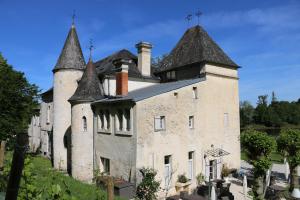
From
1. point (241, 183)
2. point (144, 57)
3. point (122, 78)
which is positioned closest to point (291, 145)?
point (241, 183)

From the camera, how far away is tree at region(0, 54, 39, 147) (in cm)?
2594

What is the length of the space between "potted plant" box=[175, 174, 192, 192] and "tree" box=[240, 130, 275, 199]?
16.6 feet

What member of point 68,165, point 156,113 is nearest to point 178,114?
point 156,113

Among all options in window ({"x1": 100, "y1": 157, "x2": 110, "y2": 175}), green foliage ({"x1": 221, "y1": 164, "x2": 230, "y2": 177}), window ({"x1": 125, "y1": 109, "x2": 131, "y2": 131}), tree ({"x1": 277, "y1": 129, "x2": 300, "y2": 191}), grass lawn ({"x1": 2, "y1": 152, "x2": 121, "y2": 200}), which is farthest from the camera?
green foliage ({"x1": 221, "y1": 164, "x2": 230, "y2": 177})

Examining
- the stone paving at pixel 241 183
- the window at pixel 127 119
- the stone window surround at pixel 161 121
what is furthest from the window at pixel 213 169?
the window at pixel 127 119

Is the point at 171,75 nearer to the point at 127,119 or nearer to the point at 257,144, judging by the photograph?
the point at 127,119

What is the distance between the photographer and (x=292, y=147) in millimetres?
16875

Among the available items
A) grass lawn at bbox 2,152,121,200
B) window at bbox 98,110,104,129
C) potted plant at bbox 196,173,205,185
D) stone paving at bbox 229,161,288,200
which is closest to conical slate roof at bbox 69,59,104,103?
window at bbox 98,110,104,129

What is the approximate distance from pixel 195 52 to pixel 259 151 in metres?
11.4

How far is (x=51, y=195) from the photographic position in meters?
4.21

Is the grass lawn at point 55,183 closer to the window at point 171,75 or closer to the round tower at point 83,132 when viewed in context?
the round tower at point 83,132

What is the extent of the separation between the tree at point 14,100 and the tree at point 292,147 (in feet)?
66.2

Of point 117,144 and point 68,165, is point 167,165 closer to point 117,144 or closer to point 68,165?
point 117,144

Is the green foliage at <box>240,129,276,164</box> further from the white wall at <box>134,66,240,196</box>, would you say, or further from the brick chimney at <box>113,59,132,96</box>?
the brick chimney at <box>113,59,132,96</box>
